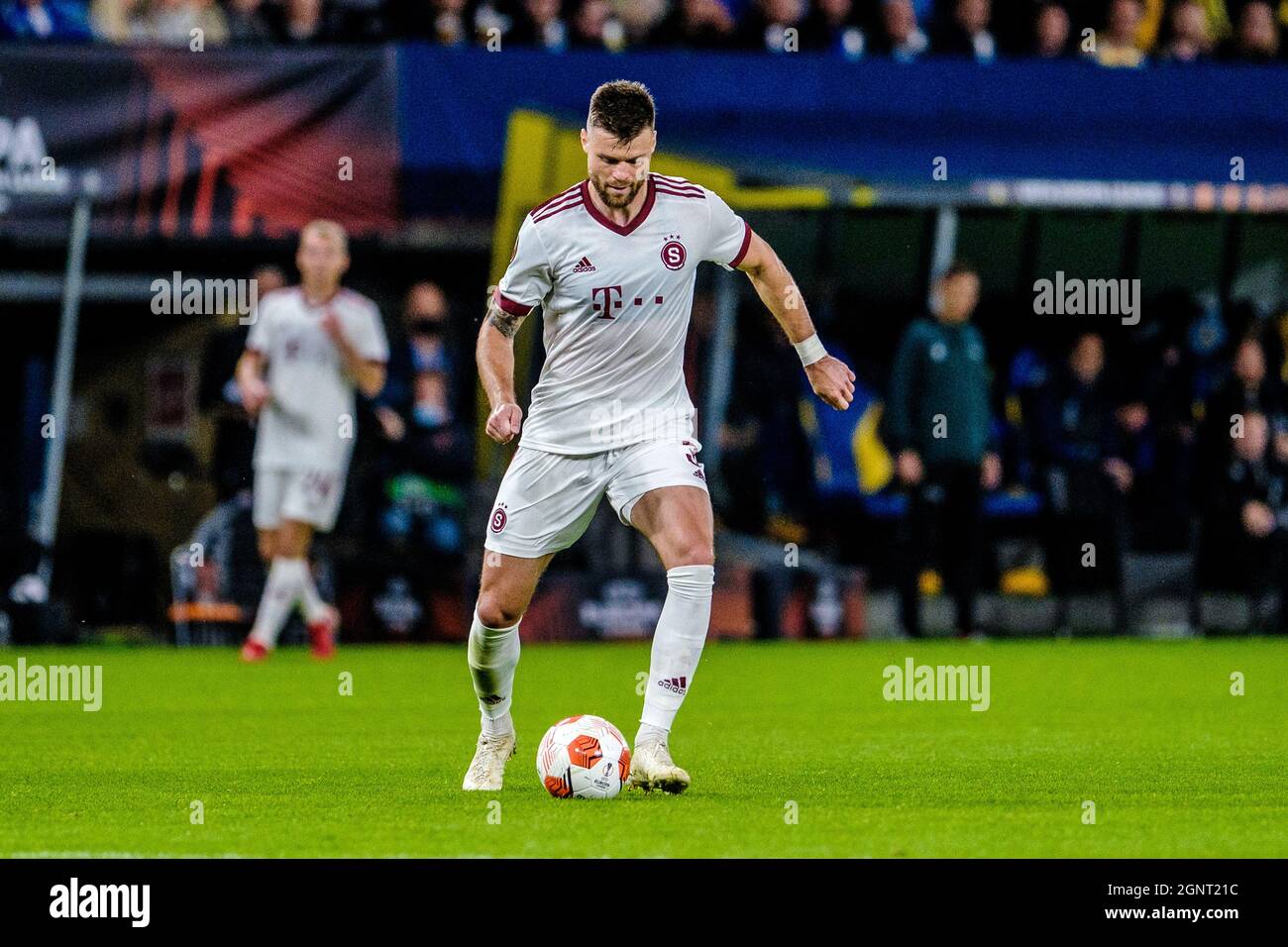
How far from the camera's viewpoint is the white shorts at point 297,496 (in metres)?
14.5

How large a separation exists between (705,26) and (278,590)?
17.0 feet

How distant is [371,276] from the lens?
59.7 feet

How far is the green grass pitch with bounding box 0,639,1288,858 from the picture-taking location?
21.0ft

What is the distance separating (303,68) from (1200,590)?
771 centimetres

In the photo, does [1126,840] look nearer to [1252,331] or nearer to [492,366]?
[492,366]

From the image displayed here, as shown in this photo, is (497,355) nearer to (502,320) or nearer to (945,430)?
(502,320)

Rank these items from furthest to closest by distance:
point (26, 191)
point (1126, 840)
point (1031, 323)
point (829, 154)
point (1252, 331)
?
point (1031, 323) < point (1252, 331) < point (829, 154) < point (26, 191) < point (1126, 840)

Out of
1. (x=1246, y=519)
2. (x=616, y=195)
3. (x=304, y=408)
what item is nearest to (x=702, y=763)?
(x=616, y=195)

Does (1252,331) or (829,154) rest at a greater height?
(829,154)

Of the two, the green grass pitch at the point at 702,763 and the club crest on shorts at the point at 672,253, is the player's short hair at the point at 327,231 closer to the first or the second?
the green grass pitch at the point at 702,763

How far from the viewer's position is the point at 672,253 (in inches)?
304

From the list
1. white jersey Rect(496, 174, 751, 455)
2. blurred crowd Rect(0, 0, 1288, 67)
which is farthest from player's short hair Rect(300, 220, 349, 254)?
white jersey Rect(496, 174, 751, 455)

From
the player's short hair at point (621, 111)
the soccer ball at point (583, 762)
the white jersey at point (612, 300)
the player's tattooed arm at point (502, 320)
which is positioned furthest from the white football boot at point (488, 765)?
the player's short hair at point (621, 111)
